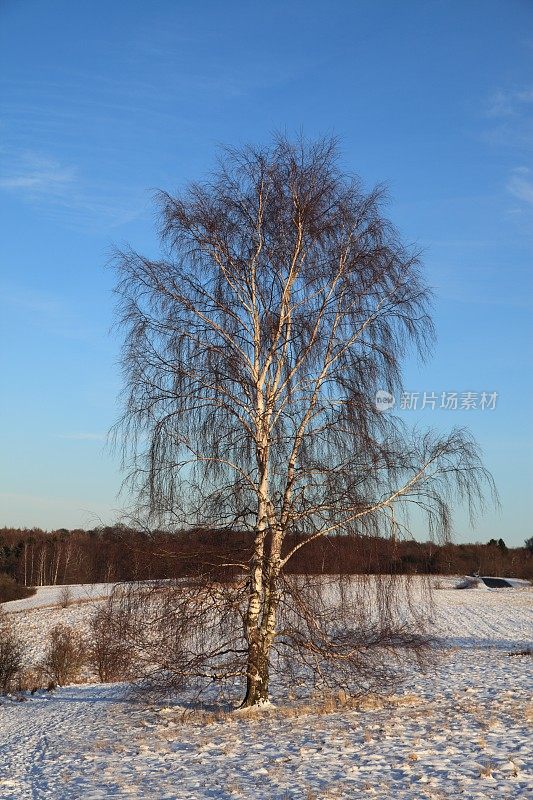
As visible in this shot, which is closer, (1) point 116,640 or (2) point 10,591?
(1) point 116,640

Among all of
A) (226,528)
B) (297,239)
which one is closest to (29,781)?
(226,528)

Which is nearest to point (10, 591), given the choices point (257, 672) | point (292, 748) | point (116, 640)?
point (116, 640)

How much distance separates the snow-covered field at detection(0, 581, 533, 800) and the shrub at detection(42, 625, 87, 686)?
18.3 ft

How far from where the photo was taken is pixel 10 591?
55.8 m

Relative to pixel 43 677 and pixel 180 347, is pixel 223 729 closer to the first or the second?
pixel 180 347

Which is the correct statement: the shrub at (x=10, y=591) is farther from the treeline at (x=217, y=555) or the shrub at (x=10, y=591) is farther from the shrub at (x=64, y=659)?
the treeline at (x=217, y=555)

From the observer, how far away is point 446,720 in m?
12.5

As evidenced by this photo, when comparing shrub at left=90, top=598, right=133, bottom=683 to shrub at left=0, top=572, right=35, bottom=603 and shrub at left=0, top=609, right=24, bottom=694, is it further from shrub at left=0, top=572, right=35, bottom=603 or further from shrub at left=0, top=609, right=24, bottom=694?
shrub at left=0, top=572, right=35, bottom=603

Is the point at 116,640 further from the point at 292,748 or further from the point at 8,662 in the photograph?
the point at 8,662

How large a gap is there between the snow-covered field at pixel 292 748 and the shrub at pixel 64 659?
5.57 m

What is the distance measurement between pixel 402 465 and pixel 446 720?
408 centimetres

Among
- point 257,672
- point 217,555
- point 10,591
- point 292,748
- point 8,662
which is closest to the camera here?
point 292,748

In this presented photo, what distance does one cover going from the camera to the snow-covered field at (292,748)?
9398 mm

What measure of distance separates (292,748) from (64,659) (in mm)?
14617
